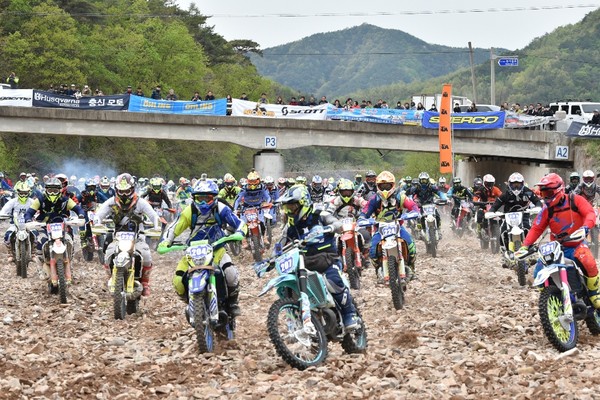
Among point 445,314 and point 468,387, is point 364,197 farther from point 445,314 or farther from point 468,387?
point 468,387

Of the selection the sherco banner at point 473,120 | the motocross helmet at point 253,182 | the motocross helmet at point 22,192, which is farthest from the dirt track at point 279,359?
the sherco banner at point 473,120

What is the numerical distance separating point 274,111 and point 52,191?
93.9 feet

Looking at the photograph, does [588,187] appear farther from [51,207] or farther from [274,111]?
[274,111]

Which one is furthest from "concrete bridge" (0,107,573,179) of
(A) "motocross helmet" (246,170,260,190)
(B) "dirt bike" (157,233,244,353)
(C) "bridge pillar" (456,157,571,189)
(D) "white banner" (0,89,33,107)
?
(B) "dirt bike" (157,233,244,353)

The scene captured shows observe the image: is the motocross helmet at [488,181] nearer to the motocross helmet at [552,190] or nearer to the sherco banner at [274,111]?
the motocross helmet at [552,190]

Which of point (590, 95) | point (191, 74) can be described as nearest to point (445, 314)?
point (191, 74)

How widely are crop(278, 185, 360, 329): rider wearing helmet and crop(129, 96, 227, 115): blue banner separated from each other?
33.0 metres

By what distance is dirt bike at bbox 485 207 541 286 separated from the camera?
14.8 metres

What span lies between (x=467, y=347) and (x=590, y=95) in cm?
13230

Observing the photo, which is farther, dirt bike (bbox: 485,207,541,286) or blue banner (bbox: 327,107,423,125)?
blue banner (bbox: 327,107,423,125)

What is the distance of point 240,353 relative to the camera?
9.48m

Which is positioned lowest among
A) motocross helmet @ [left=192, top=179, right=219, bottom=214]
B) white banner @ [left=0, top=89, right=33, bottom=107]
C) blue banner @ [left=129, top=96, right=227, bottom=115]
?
motocross helmet @ [left=192, top=179, right=219, bottom=214]

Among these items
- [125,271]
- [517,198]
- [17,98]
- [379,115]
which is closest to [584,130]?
[379,115]

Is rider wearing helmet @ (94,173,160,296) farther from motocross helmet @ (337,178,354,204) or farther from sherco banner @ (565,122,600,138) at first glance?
sherco banner @ (565,122,600,138)
